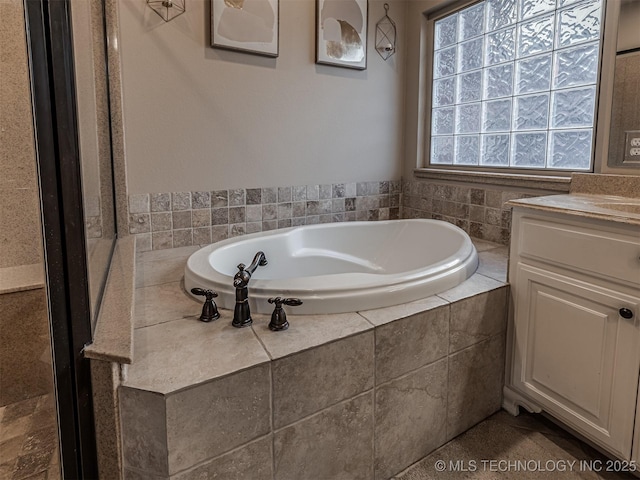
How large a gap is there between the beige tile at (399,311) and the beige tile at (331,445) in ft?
0.76

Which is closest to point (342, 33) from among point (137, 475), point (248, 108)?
point (248, 108)

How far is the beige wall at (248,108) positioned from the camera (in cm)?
204

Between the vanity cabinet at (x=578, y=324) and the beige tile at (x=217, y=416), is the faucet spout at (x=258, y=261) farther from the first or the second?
the vanity cabinet at (x=578, y=324)

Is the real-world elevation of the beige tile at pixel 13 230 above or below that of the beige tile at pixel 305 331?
above

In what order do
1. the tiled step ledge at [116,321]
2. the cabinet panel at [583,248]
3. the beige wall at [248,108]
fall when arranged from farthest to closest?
the beige wall at [248,108], the cabinet panel at [583,248], the tiled step ledge at [116,321]

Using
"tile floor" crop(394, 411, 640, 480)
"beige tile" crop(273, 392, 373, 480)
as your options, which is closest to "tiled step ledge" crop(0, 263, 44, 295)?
"beige tile" crop(273, 392, 373, 480)

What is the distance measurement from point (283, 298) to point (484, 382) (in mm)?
892

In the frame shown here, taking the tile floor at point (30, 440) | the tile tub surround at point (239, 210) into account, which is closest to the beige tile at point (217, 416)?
the tile floor at point (30, 440)

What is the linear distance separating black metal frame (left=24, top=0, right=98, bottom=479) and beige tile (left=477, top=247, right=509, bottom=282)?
1492 mm

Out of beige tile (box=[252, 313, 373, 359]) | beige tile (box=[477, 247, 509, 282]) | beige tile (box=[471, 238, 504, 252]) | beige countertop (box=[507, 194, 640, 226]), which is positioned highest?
beige countertop (box=[507, 194, 640, 226])

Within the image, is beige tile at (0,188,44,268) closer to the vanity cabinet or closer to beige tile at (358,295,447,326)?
beige tile at (358,295,447,326)

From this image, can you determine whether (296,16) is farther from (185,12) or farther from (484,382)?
(484,382)

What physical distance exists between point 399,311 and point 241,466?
2.17 feet

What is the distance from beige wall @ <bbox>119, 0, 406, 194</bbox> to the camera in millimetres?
2035
